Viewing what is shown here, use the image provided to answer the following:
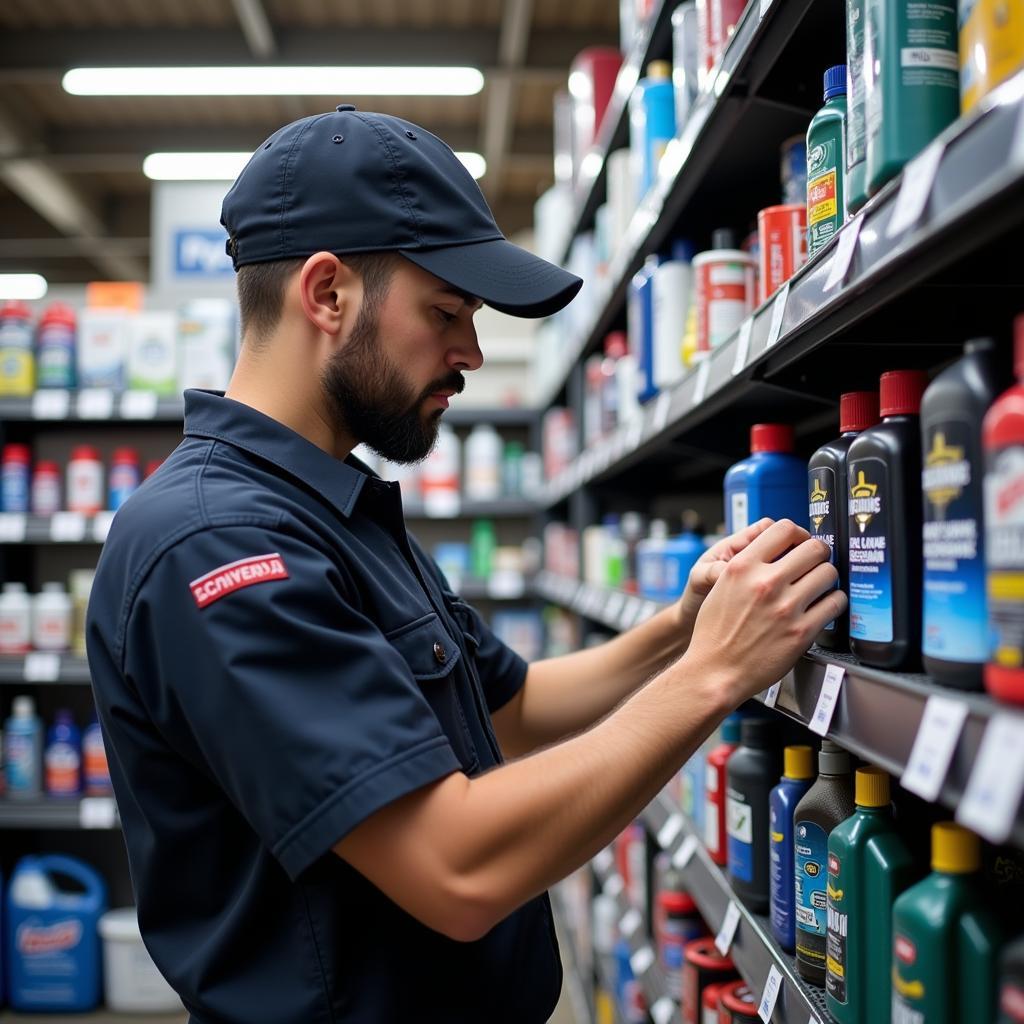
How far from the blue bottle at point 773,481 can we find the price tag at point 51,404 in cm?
359

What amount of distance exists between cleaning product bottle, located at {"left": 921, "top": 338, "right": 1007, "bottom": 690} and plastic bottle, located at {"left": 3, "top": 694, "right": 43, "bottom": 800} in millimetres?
4143

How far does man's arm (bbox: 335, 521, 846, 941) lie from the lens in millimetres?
1080

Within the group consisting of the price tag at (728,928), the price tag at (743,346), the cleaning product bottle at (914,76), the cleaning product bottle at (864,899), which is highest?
the cleaning product bottle at (914,76)

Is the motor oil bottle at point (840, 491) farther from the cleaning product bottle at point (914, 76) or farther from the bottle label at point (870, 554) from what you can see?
the cleaning product bottle at point (914, 76)

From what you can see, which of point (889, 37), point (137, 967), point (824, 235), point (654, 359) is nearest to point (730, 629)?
point (824, 235)

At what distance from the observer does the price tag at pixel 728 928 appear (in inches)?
62.7

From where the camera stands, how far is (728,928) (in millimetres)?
1607

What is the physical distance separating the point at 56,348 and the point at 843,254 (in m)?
4.10

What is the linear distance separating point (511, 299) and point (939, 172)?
640 mm

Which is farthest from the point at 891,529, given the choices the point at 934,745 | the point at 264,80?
the point at 264,80

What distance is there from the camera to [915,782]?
0.80m

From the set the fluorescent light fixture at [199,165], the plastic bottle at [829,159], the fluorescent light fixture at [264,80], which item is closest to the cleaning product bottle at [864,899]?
the plastic bottle at [829,159]

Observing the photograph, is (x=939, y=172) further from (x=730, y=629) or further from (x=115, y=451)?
(x=115, y=451)

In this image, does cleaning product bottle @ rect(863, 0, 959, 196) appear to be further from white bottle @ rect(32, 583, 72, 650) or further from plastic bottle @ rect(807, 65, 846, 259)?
white bottle @ rect(32, 583, 72, 650)
